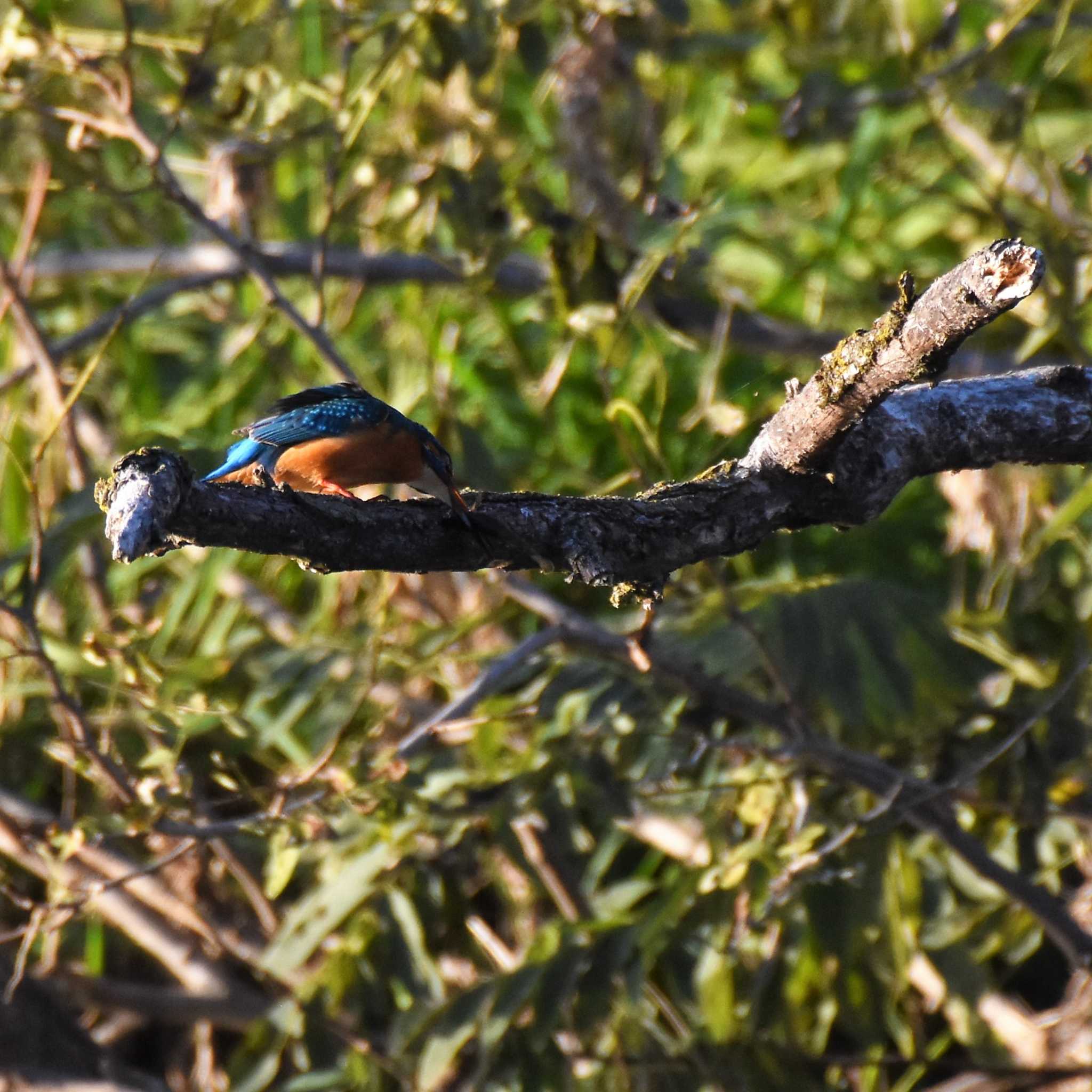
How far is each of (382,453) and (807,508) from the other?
532 mm

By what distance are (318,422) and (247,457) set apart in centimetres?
10

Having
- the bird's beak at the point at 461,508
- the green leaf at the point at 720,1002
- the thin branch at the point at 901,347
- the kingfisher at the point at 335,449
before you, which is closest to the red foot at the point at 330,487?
the kingfisher at the point at 335,449

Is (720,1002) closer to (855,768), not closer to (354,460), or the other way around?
(855,768)

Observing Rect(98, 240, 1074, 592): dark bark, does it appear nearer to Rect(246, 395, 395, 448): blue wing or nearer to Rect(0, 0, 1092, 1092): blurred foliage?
Rect(246, 395, 395, 448): blue wing

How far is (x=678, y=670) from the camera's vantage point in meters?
2.39

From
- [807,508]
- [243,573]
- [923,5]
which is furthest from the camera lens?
[243,573]

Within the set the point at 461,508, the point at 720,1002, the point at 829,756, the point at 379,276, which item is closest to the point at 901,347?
the point at 461,508

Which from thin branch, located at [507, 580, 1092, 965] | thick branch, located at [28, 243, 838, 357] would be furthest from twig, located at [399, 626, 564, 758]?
thick branch, located at [28, 243, 838, 357]

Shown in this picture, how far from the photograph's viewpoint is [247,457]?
179cm

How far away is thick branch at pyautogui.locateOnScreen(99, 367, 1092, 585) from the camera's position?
1.21 metres

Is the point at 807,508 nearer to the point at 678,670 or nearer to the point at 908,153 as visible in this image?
the point at 678,670

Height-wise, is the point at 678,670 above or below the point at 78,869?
below

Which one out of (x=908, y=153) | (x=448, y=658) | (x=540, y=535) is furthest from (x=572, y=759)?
(x=908, y=153)

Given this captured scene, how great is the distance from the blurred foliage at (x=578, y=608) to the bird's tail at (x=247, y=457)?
46 centimetres
